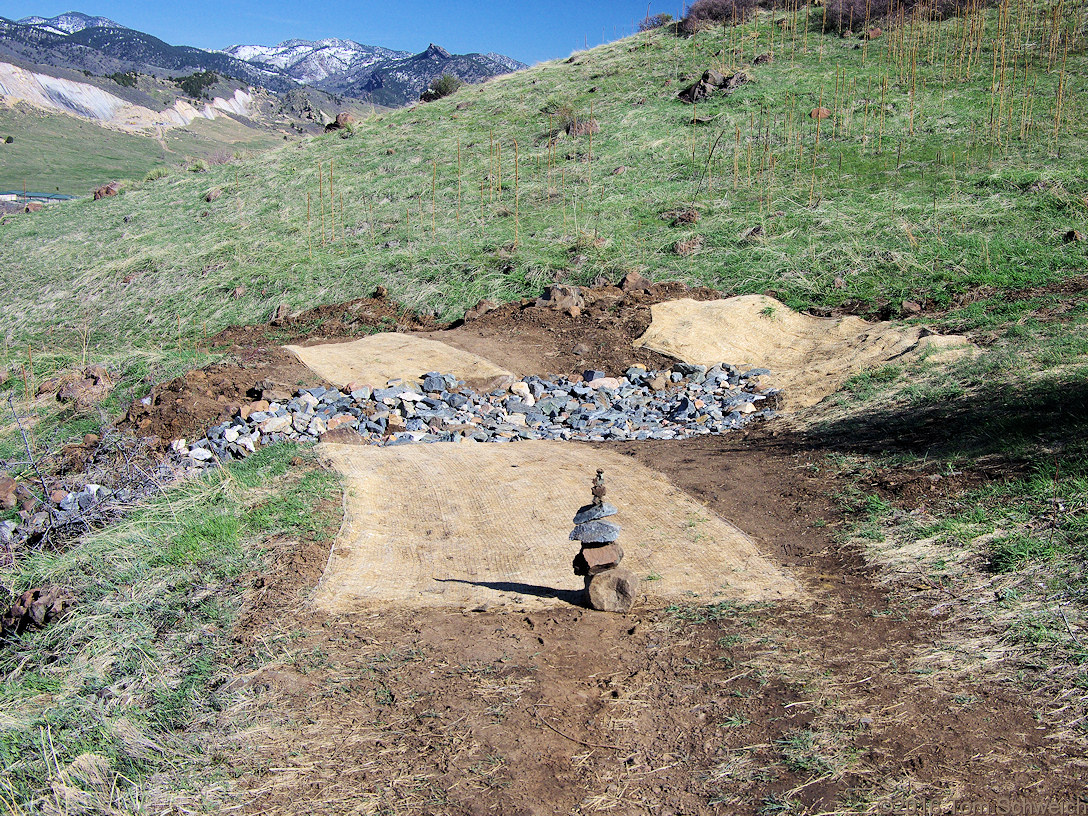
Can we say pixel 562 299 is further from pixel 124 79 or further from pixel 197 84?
pixel 197 84

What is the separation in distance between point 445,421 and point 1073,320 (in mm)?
5912

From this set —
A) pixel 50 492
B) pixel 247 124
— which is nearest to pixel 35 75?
pixel 247 124

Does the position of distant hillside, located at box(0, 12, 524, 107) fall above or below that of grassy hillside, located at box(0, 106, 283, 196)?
above

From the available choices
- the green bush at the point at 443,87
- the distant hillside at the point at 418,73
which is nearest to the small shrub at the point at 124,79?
the green bush at the point at 443,87

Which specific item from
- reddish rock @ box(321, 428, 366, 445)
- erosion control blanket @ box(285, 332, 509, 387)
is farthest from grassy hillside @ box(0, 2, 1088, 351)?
reddish rock @ box(321, 428, 366, 445)

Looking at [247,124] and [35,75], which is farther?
[247,124]

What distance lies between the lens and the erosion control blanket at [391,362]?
8.69 meters

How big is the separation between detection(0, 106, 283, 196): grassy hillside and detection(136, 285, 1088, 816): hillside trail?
35078mm

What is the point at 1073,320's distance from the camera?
7.07m

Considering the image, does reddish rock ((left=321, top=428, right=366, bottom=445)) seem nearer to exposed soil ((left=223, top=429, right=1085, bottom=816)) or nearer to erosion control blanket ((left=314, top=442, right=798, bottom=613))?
erosion control blanket ((left=314, top=442, right=798, bottom=613))

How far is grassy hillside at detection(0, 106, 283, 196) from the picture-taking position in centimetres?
3769

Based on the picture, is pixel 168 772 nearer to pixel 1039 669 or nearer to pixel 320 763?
pixel 320 763

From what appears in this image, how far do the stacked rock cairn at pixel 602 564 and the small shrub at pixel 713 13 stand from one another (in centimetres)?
2242

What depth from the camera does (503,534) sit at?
4.93m
